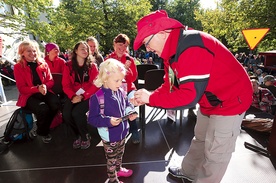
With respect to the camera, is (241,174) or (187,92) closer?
(187,92)

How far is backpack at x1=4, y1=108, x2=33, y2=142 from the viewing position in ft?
10.6

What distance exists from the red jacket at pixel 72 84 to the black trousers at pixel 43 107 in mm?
373

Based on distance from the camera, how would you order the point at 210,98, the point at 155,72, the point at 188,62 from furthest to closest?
the point at 155,72, the point at 210,98, the point at 188,62

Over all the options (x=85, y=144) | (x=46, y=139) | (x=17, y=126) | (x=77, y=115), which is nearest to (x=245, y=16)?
(x=77, y=115)

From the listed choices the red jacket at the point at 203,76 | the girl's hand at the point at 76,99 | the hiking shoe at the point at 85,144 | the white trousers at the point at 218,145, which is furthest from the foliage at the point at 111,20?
the white trousers at the point at 218,145

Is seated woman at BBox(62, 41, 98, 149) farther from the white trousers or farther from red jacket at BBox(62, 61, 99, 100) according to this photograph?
the white trousers

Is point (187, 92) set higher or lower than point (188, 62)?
lower

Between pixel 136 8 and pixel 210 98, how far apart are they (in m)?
14.1

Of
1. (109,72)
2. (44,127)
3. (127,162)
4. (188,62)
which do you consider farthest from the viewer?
(44,127)

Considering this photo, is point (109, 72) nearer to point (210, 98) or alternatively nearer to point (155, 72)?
point (210, 98)

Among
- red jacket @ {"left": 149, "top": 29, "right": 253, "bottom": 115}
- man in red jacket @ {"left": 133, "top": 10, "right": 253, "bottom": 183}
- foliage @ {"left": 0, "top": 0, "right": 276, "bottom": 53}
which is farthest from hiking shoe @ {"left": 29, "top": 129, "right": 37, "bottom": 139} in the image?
foliage @ {"left": 0, "top": 0, "right": 276, "bottom": 53}

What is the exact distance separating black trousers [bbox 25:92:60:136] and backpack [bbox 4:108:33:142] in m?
0.20

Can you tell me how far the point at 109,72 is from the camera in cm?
184

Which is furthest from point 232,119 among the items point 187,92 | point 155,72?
point 155,72
